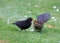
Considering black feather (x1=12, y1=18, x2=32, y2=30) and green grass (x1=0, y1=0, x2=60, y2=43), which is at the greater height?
black feather (x1=12, y1=18, x2=32, y2=30)

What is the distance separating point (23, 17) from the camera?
1224 cm

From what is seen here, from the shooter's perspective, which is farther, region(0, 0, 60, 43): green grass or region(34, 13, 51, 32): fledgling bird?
region(34, 13, 51, 32): fledgling bird

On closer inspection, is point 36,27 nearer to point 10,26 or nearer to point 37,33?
point 37,33

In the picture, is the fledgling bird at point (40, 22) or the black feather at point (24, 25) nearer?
the black feather at point (24, 25)

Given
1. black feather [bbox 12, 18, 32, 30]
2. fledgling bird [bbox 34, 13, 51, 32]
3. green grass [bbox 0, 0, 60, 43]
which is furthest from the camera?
fledgling bird [bbox 34, 13, 51, 32]

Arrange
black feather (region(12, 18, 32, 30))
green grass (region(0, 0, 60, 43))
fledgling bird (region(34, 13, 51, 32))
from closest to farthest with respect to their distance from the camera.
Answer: green grass (region(0, 0, 60, 43))
black feather (region(12, 18, 32, 30))
fledgling bird (region(34, 13, 51, 32))

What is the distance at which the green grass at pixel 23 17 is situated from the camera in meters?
8.87

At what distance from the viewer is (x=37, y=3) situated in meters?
15.4

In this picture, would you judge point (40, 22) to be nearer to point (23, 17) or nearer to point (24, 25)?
point (24, 25)

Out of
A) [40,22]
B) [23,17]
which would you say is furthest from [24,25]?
[23,17]

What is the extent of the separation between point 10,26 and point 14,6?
167 inches

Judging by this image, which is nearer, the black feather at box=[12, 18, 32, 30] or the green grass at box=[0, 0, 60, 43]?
the green grass at box=[0, 0, 60, 43]

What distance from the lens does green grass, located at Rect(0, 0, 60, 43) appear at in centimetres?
887

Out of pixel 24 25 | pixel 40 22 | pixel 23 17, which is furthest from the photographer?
pixel 23 17
